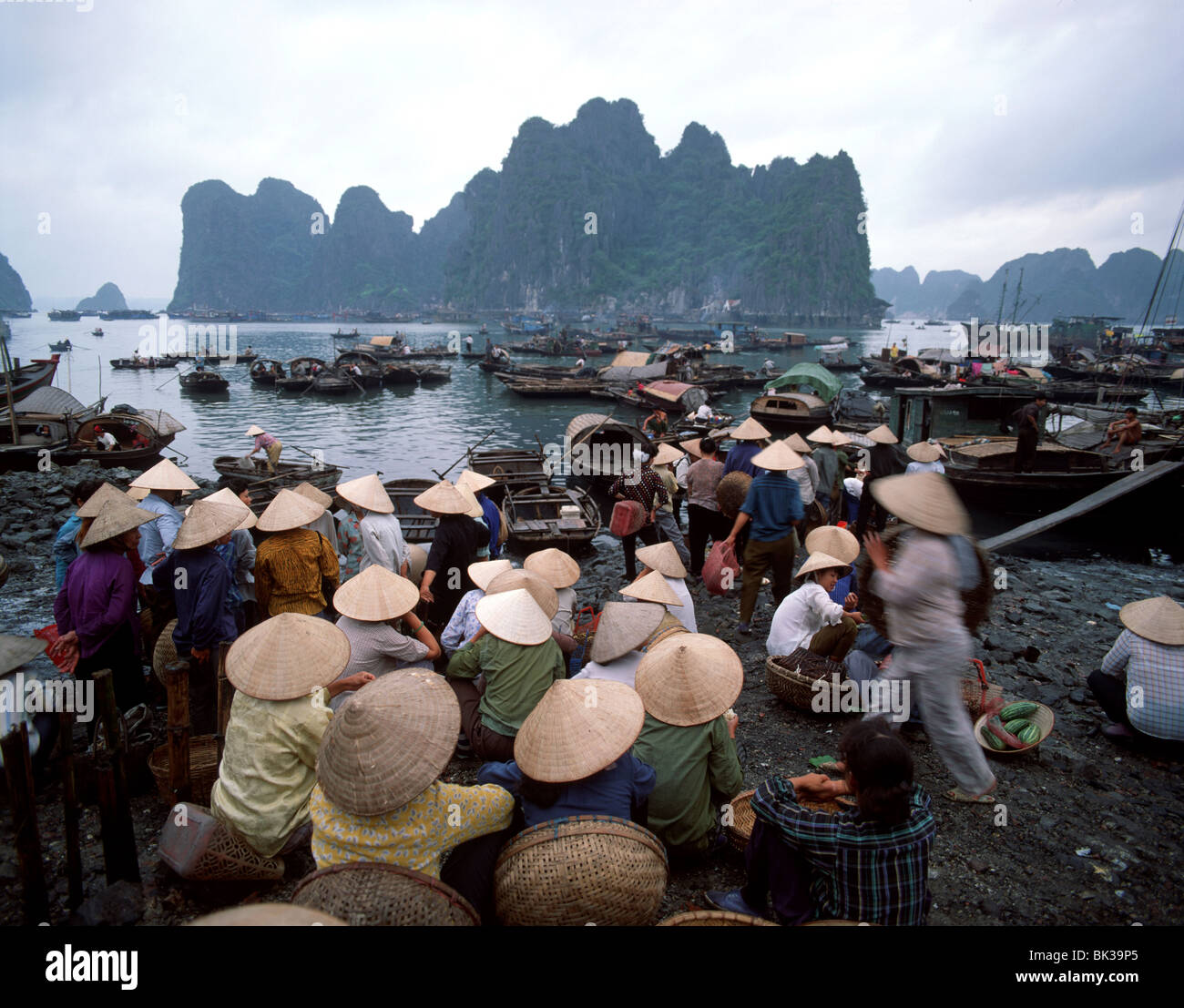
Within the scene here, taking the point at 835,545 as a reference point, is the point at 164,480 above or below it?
above

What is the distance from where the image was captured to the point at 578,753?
2727 mm

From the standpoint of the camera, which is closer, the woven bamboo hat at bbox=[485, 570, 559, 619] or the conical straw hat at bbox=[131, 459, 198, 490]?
the woven bamboo hat at bbox=[485, 570, 559, 619]

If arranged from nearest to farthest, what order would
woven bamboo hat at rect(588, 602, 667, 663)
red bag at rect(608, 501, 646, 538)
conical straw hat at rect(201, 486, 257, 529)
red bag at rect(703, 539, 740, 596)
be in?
woven bamboo hat at rect(588, 602, 667, 663) → conical straw hat at rect(201, 486, 257, 529) → red bag at rect(703, 539, 740, 596) → red bag at rect(608, 501, 646, 538)

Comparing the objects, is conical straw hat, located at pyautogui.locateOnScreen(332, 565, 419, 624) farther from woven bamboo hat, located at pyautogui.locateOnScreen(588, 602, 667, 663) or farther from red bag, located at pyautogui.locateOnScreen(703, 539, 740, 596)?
red bag, located at pyautogui.locateOnScreen(703, 539, 740, 596)

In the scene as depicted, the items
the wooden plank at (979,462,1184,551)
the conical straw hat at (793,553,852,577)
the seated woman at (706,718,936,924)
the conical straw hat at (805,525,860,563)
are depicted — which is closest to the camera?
the seated woman at (706,718,936,924)

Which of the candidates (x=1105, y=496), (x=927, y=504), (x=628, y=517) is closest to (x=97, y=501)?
(x=628, y=517)

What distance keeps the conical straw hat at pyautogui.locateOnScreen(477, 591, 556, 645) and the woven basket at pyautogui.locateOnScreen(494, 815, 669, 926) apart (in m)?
1.20

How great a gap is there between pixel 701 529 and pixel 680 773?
5.17m

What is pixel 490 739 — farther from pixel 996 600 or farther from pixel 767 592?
pixel 996 600

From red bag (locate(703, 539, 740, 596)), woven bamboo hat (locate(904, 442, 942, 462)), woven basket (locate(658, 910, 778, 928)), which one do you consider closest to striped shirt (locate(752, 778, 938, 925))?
woven basket (locate(658, 910, 778, 928))

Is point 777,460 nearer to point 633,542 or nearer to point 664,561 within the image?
point 664,561

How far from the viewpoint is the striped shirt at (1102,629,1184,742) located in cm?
409

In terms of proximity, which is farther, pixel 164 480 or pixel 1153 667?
pixel 164 480
